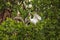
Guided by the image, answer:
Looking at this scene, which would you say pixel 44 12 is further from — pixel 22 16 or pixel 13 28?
pixel 13 28

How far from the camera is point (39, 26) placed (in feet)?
10.9

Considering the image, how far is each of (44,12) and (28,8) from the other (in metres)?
0.44

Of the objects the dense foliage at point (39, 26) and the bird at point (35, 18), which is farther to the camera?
the bird at point (35, 18)

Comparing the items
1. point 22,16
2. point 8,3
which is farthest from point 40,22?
point 8,3

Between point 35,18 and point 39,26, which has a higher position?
point 35,18

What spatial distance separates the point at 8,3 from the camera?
389 centimetres

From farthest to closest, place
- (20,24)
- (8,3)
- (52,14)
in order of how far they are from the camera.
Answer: (8,3)
(52,14)
(20,24)

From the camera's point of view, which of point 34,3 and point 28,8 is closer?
point 34,3

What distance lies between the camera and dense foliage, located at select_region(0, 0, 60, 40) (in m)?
3.32

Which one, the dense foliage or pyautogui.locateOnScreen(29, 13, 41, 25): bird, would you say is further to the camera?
pyautogui.locateOnScreen(29, 13, 41, 25): bird

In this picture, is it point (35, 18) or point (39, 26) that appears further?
point (35, 18)

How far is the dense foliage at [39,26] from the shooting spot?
131 inches

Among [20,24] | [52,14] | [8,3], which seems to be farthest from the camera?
[8,3]

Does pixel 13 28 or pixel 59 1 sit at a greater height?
pixel 59 1
